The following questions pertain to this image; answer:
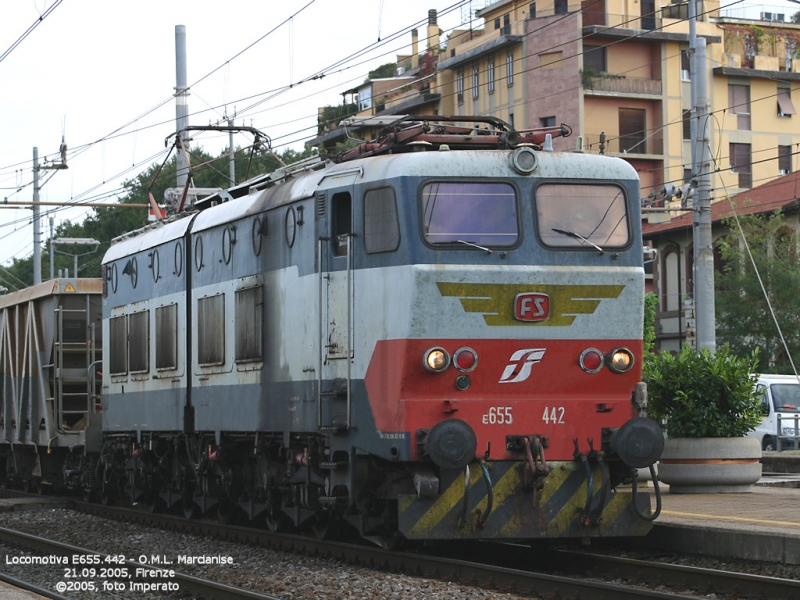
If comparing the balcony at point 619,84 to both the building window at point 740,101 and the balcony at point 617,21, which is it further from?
the building window at point 740,101

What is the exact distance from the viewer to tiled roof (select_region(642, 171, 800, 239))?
160 ft

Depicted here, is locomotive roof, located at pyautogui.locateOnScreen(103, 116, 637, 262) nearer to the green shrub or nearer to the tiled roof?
the green shrub

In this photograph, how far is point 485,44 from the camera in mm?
62688

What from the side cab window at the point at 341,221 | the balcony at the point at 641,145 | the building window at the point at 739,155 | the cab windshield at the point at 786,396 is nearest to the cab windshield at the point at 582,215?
the side cab window at the point at 341,221

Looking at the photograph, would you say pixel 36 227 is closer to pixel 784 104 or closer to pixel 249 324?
pixel 249 324

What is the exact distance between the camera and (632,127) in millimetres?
62562

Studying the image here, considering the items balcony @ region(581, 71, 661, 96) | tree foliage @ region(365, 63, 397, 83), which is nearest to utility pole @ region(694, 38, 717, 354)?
balcony @ region(581, 71, 661, 96)

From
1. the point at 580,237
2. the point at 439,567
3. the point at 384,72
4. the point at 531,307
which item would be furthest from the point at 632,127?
the point at 439,567

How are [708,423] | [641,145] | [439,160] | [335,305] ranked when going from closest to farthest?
[439,160], [335,305], [708,423], [641,145]

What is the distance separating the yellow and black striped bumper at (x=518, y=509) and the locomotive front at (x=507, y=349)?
0.5 inches

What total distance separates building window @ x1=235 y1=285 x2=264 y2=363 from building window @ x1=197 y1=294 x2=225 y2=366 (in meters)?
0.50

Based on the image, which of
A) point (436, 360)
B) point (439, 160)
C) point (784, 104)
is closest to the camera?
point (436, 360)

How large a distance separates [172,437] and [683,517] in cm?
685

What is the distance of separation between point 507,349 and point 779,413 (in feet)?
72.8
